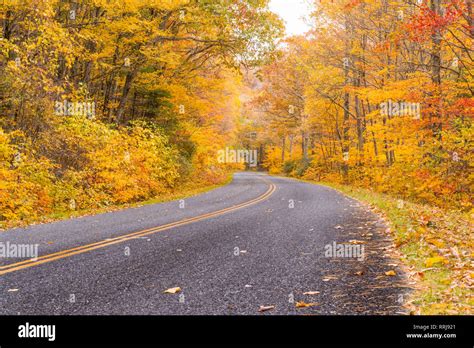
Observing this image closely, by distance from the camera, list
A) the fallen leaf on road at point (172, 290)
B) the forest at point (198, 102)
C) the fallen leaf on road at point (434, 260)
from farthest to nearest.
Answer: the forest at point (198, 102)
the fallen leaf on road at point (434, 260)
the fallen leaf on road at point (172, 290)

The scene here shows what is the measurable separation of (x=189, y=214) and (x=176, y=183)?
1051 centimetres

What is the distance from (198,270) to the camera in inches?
219

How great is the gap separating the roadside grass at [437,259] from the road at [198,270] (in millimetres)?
281

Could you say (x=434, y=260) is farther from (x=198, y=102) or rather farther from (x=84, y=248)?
(x=198, y=102)

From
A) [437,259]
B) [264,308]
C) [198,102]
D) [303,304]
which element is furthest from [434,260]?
[198,102]

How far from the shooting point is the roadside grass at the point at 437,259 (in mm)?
4159

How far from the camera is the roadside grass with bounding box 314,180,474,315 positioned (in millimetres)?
4159

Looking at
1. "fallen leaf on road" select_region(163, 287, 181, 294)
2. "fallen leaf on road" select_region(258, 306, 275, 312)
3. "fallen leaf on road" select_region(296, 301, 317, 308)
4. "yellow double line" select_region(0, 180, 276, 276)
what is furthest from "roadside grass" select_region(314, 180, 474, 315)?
"yellow double line" select_region(0, 180, 276, 276)

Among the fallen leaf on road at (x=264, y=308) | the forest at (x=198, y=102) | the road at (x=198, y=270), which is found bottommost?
the road at (x=198, y=270)

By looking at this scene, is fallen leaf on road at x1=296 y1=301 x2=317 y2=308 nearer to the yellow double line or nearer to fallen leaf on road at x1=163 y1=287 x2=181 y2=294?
fallen leaf on road at x1=163 y1=287 x2=181 y2=294

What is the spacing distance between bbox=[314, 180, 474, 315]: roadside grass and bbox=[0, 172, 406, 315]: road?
0.92 ft

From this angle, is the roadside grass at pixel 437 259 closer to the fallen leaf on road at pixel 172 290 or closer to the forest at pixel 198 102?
the forest at pixel 198 102

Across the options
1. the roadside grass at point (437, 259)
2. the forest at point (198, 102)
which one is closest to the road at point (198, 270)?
the roadside grass at point (437, 259)
